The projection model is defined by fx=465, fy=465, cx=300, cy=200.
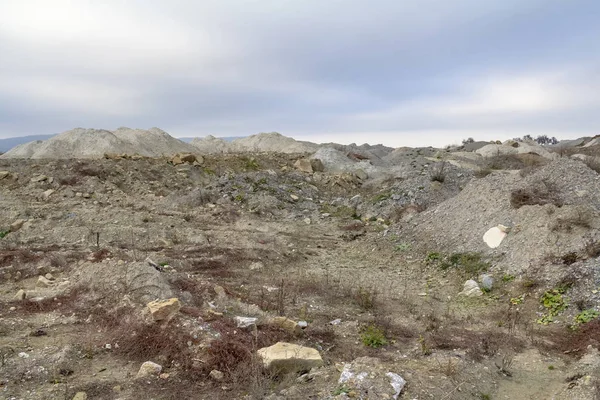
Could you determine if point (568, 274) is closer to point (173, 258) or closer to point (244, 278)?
point (244, 278)

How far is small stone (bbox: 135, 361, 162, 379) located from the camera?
4.71m

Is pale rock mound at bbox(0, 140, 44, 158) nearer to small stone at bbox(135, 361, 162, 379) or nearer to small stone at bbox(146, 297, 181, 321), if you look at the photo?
small stone at bbox(146, 297, 181, 321)

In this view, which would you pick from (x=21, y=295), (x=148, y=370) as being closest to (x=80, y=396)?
(x=148, y=370)

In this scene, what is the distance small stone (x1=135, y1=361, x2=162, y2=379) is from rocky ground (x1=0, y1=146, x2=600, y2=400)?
0.01 meters

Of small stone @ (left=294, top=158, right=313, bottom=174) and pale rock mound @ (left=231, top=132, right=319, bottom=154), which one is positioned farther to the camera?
pale rock mound @ (left=231, top=132, right=319, bottom=154)

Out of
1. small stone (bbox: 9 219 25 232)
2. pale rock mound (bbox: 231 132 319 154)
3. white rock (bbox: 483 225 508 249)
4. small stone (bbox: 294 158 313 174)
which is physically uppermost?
pale rock mound (bbox: 231 132 319 154)

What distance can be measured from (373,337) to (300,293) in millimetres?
2110

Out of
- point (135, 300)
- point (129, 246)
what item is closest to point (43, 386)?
point (135, 300)

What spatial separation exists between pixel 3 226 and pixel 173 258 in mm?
5109

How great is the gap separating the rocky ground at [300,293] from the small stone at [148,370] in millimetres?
10

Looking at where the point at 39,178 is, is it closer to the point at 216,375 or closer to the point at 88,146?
the point at 216,375

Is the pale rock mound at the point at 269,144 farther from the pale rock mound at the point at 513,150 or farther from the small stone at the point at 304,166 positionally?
the small stone at the point at 304,166

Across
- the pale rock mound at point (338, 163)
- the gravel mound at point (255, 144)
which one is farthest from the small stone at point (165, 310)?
the gravel mound at point (255, 144)

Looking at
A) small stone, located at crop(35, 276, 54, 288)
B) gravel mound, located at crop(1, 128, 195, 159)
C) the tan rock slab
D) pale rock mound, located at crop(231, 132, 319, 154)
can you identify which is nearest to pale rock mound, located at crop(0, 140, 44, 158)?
gravel mound, located at crop(1, 128, 195, 159)
